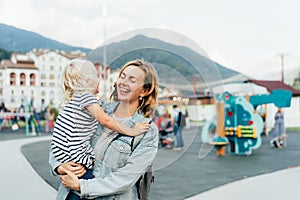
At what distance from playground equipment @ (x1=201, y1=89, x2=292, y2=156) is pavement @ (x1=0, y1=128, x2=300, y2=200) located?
39 cm

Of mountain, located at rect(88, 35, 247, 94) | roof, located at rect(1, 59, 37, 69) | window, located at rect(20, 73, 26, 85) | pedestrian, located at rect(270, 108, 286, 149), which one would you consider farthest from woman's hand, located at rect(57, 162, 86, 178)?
roof, located at rect(1, 59, 37, 69)

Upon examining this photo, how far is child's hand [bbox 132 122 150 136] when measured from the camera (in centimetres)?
144

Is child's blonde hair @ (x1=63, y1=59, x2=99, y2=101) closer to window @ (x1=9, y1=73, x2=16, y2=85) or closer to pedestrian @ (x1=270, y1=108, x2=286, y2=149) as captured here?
pedestrian @ (x1=270, y1=108, x2=286, y2=149)

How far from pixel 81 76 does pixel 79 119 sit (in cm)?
16

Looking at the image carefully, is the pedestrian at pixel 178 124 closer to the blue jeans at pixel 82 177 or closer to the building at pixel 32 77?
the blue jeans at pixel 82 177

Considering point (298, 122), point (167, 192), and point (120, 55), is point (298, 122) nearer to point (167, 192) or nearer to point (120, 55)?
point (167, 192)

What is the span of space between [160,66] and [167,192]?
335 centimetres

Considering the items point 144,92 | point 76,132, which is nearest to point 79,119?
point 76,132

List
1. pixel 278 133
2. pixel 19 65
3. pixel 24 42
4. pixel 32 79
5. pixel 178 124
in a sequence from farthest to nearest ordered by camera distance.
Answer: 1. pixel 24 42
2. pixel 19 65
3. pixel 32 79
4. pixel 278 133
5. pixel 178 124

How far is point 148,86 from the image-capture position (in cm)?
147

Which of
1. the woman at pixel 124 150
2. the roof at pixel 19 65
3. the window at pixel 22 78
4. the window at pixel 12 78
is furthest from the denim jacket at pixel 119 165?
the roof at pixel 19 65

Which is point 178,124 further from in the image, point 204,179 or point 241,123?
point 241,123

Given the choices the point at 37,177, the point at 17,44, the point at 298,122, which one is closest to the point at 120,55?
the point at 37,177

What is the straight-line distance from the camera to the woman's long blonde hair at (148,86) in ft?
4.80
